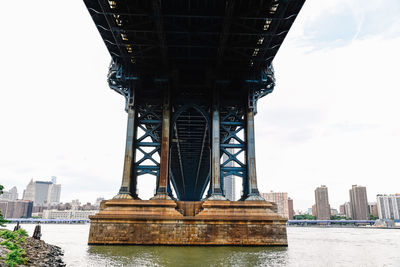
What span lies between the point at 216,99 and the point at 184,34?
20.0 feet

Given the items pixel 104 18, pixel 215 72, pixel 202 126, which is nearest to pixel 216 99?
pixel 215 72

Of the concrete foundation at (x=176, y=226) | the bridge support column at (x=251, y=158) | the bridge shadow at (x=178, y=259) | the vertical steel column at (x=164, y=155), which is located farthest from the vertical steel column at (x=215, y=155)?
the bridge shadow at (x=178, y=259)

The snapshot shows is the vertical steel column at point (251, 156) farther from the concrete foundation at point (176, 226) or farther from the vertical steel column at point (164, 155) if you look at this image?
the vertical steel column at point (164, 155)

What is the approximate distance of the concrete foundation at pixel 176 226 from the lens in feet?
68.6

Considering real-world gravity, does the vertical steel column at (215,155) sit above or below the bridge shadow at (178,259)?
above

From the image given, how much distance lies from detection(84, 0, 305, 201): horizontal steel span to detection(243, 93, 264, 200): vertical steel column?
83 millimetres

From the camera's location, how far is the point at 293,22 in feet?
73.9

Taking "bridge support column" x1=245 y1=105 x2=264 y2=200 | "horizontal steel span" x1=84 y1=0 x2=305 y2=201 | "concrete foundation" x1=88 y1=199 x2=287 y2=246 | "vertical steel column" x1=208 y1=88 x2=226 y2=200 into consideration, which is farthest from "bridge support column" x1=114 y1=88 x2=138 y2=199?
"bridge support column" x1=245 y1=105 x2=264 y2=200

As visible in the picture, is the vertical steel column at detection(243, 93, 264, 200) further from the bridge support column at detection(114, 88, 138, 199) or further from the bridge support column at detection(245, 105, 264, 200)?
the bridge support column at detection(114, 88, 138, 199)

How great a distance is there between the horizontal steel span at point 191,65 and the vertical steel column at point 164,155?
77mm

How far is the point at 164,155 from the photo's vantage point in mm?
25391

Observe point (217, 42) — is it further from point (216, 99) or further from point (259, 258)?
point (259, 258)

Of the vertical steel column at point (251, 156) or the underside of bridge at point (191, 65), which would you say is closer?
the underside of bridge at point (191, 65)

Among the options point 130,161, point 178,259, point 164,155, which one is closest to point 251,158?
point 164,155
